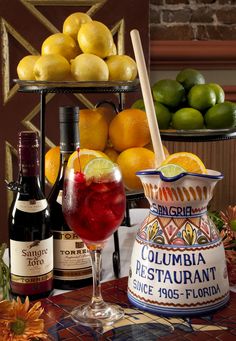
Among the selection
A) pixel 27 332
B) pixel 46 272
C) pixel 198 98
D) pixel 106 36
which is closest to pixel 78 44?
pixel 106 36

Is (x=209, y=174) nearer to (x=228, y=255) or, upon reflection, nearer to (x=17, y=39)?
(x=228, y=255)

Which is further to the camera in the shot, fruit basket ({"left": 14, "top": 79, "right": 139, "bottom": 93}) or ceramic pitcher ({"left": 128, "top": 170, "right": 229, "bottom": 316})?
fruit basket ({"left": 14, "top": 79, "right": 139, "bottom": 93})

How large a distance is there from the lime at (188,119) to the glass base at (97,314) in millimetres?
404

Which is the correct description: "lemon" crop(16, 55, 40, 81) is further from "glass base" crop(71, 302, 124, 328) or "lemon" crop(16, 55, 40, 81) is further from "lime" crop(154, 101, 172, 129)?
"glass base" crop(71, 302, 124, 328)

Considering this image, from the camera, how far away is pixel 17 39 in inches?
79.3

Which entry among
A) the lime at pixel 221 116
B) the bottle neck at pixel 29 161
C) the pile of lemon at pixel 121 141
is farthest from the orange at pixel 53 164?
the lime at pixel 221 116

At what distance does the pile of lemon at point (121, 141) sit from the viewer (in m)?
0.82

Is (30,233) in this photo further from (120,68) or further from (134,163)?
(120,68)

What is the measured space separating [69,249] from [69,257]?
0.5 inches

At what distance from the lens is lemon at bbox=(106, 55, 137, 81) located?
845 millimetres

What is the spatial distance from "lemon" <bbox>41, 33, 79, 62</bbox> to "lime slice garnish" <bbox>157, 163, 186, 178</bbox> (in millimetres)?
320

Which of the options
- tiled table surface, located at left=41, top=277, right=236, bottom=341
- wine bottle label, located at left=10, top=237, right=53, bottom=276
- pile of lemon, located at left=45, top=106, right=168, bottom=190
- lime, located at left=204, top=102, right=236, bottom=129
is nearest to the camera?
tiled table surface, located at left=41, top=277, right=236, bottom=341

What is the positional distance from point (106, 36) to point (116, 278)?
0.40 meters

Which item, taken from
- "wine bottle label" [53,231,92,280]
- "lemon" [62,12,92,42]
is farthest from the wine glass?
"lemon" [62,12,92,42]
